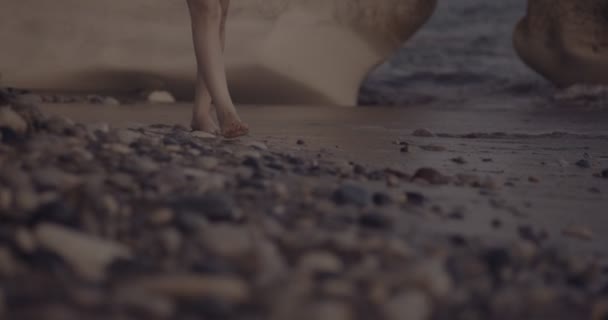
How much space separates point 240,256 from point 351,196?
475 millimetres

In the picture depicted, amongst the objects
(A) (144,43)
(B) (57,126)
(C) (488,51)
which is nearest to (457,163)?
(B) (57,126)

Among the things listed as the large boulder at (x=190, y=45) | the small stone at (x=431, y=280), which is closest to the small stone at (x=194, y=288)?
the small stone at (x=431, y=280)

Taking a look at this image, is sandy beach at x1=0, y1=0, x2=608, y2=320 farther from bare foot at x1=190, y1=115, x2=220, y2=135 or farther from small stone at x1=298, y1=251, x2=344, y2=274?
bare foot at x1=190, y1=115, x2=220, y2=135

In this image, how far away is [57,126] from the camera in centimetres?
186

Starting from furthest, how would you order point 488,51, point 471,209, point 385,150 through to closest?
point 488,51
point 385,150
point 471,209

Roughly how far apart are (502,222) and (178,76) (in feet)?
16.6

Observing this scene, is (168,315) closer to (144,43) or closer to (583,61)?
(144,43)

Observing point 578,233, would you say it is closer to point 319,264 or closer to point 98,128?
point 319,264

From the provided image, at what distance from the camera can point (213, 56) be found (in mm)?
2682

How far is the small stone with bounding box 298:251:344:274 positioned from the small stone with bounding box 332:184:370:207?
405mm

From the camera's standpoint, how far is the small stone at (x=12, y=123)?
1.68 m

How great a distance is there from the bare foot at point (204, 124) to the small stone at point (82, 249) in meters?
1.93

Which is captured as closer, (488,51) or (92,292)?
(92,292)

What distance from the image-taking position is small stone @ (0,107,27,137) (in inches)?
66.1
